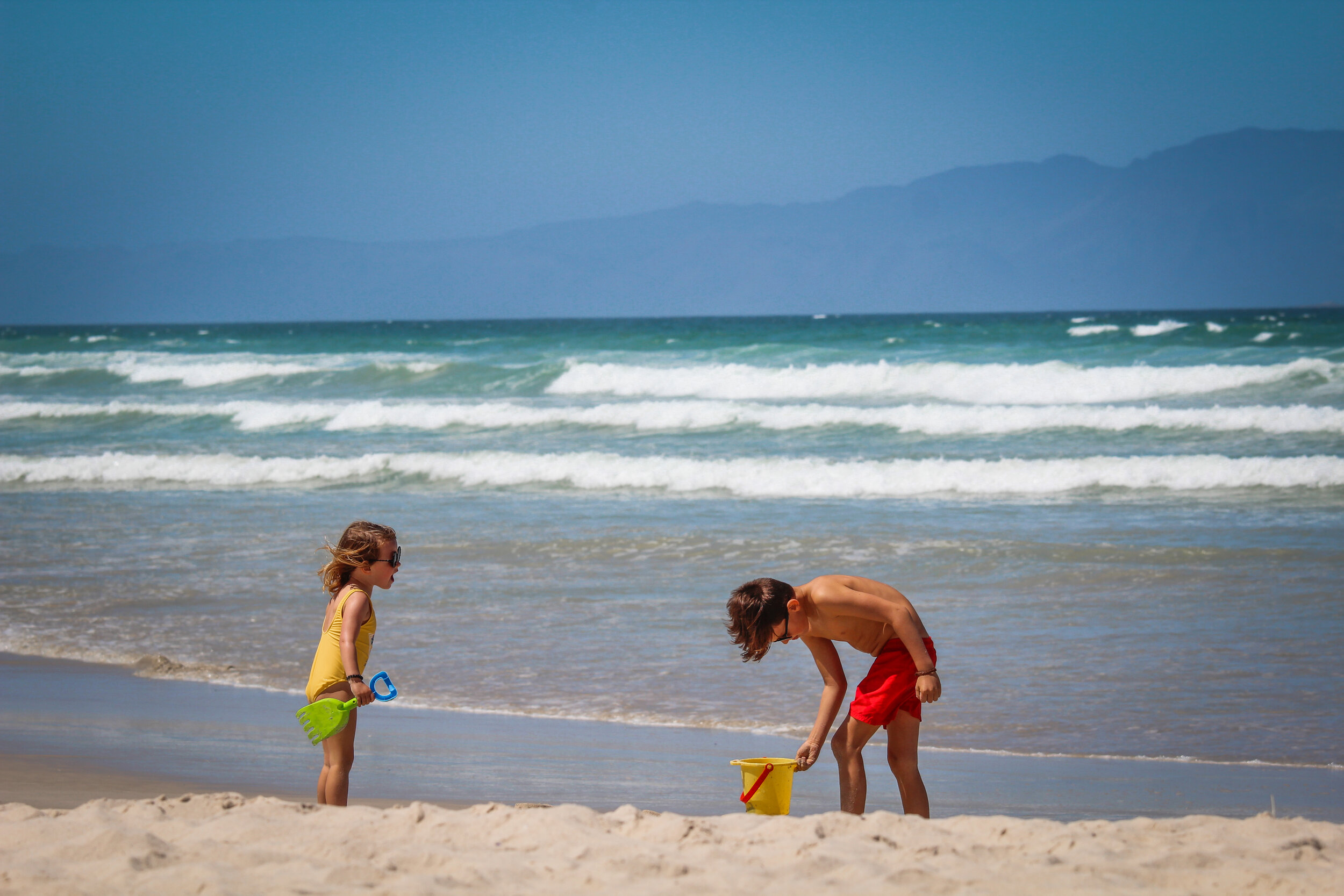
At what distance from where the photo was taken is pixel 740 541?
10055 millimetres

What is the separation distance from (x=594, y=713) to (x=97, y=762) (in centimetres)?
223

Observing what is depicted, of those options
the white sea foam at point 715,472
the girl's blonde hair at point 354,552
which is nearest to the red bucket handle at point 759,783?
the girl's blonde hair at point 354,552

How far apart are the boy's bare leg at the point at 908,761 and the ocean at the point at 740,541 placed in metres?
1.36

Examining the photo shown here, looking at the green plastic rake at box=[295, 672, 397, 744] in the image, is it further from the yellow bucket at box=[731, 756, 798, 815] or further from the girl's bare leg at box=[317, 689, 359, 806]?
the yellow bucket at box=[731, 756, 798, 815]

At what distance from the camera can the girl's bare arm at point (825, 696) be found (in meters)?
3.82

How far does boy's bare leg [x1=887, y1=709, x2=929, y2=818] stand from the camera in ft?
13.0

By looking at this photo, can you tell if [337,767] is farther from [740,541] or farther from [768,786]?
[740,541]

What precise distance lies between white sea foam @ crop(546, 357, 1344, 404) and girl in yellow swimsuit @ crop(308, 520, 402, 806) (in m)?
21.5

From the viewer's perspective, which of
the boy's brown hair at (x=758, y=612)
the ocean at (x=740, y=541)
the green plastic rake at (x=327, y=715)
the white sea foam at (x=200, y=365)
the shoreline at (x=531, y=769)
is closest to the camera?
the boy's brown hair at (x=758, y=612)

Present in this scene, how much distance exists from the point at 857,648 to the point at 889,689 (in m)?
0.17

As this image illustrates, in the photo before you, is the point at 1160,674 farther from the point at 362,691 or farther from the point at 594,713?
the point at 362,691

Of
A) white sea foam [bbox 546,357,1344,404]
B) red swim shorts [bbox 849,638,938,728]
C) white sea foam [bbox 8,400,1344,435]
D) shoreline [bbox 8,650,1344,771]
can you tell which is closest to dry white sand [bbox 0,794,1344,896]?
red swim shorts [bbox 849,638,938,728]

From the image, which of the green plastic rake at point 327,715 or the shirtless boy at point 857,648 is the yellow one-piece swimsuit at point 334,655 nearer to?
the green plastic rake at point 327,715

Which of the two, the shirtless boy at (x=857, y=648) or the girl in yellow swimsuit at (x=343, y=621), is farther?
the girl in yellow swimsuit at (x=343, y=621)
